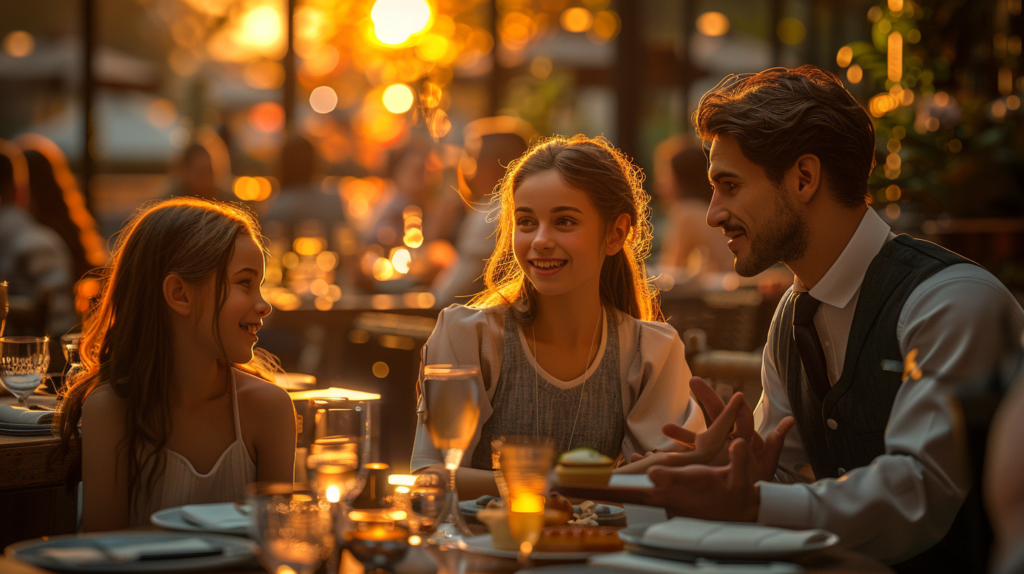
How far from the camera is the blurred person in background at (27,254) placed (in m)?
4.39

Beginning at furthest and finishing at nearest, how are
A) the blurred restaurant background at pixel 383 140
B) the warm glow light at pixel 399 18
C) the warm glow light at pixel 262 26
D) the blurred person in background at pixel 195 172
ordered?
the warm glow light at pixel 262 26 → the warm glow light at pixel 399 18 → the blurred person in background at pixel 195 172 → the blurred restaurant background at pixel 383 140

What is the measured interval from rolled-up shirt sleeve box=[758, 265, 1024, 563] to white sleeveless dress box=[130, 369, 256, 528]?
99cm

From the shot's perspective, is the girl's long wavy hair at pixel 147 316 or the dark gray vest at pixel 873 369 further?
the girl's long wavy hair at pixel 147 316

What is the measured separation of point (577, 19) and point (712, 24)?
190cm

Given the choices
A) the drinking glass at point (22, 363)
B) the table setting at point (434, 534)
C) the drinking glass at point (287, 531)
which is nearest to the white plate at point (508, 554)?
the table setting at point (434, 534)

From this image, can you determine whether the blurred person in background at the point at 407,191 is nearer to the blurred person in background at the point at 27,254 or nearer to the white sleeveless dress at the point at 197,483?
the blurred person in background at the point at 27,254

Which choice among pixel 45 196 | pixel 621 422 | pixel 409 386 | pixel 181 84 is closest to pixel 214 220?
pixel 621 422

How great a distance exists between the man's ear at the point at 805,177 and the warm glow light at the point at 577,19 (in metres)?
7.17

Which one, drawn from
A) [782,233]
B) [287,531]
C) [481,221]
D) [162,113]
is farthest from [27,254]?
[287,531]

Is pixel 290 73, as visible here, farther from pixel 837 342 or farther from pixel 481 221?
pixel 837 342

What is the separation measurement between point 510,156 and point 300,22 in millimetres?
3305

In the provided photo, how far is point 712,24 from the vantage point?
32.4 feet

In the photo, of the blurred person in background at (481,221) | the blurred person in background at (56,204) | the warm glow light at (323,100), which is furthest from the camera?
the warm glow light at (323,100)

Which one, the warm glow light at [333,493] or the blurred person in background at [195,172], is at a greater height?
the blurred person in background at [195,172]
